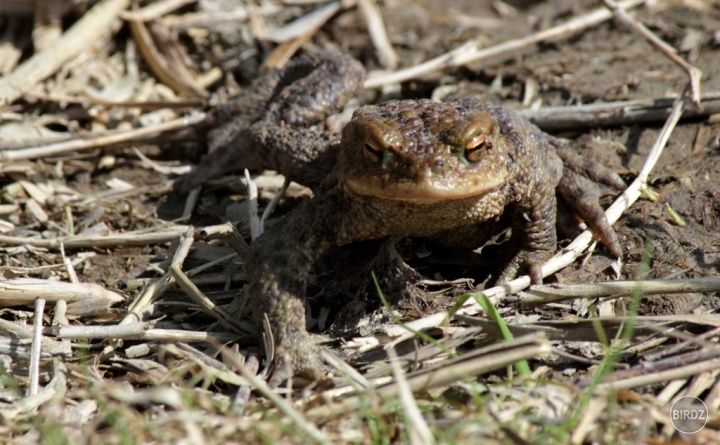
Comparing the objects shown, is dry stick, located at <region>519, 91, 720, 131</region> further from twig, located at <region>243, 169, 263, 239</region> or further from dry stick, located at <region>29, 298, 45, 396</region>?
dry stick, located at <region>29, 298, 45, 396</region>

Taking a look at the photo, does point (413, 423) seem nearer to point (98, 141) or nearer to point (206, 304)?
point (206, 304)

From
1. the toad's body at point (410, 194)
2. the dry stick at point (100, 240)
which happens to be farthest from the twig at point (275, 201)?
the toad's body at point (410, 194)

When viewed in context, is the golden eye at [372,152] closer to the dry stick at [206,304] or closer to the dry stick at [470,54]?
the dry stick at [206,304]

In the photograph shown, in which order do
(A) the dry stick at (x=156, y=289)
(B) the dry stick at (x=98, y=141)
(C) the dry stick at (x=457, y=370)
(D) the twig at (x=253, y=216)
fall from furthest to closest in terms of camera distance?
(B) the dry stick at (x=98, y=141) < (D) the twig at (x=253, y=216) < (A) the dry stick at (x=156, y=289) < (C) the dry stick at (x=457, y=370)

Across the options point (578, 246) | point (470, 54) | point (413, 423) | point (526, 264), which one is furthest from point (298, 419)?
point (470, 54)

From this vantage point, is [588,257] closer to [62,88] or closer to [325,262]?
[325,262]

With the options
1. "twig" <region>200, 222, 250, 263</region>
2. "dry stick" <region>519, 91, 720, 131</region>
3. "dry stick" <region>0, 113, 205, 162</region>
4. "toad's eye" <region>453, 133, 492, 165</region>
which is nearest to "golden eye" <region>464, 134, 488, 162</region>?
"toad's eye" <region>453, 133, 492, 165</region>

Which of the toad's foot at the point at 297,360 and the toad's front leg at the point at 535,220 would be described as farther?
the toad's front leg at the point at 535,220
